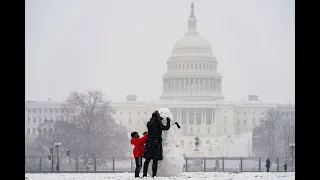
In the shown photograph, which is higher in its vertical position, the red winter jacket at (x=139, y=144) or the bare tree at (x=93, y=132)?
the red winter jacket at (x=139, y=144)

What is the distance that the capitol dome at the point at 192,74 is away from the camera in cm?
15562

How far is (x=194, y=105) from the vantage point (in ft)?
498

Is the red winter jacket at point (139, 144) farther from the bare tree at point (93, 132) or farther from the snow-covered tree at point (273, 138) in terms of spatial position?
the snow-covered tree at point (273, 138)

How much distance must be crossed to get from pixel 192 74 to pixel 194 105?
7.19 m

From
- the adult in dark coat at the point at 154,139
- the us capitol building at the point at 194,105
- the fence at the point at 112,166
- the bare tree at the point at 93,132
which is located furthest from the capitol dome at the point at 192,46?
the adult in dark coat at the point at 154,139

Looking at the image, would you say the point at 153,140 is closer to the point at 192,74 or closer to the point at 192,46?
the point at 192,74

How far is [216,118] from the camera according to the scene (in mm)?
152750

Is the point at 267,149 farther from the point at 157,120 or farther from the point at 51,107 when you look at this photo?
the point at 157,120

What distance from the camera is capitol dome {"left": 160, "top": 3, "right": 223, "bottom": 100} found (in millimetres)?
155625

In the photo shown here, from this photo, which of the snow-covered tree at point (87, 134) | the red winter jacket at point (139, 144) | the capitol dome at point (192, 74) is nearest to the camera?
the red winter jacket at point (139, 144)

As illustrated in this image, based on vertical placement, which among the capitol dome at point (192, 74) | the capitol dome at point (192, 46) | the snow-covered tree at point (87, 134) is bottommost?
the snow-covered tree at point (87, 134)

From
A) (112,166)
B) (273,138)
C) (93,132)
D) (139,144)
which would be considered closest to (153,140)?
(139,144)

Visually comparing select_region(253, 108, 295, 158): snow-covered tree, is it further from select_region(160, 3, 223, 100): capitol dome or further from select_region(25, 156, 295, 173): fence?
select_region(160, 3, 223, 100): capitol dome
